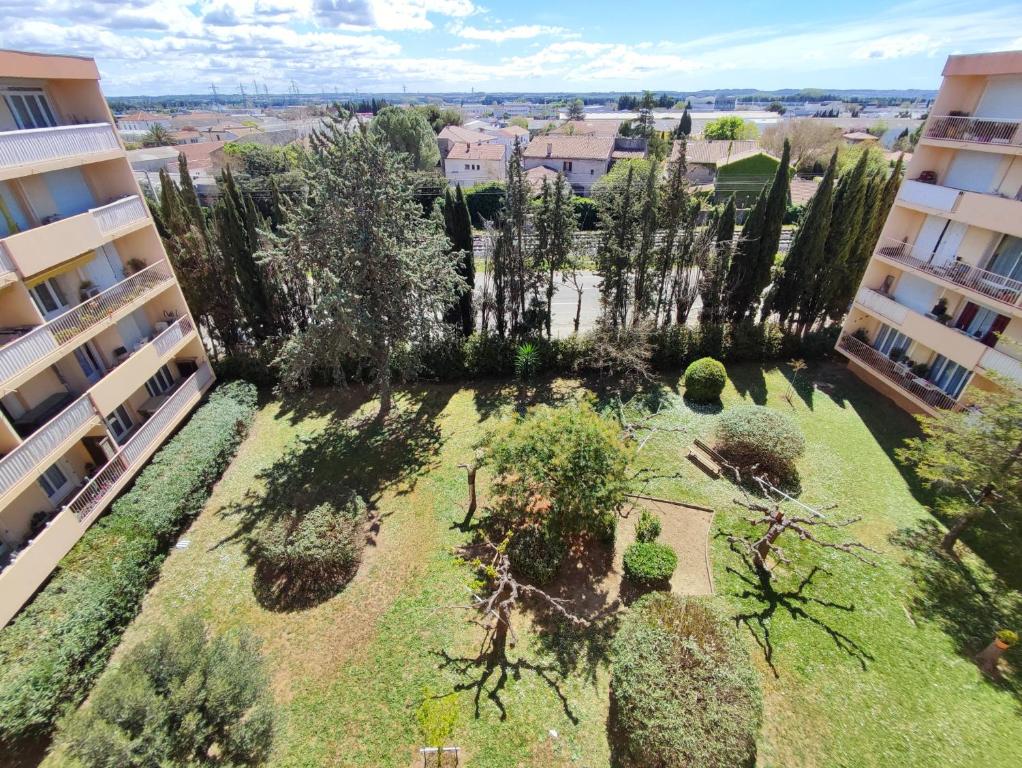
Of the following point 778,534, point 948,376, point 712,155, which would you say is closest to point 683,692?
point 778,534

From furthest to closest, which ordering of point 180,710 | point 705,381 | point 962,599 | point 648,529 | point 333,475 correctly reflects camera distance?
point 705,381 → point 333,475 → point 648,529 → point 962,599 → point 180,710

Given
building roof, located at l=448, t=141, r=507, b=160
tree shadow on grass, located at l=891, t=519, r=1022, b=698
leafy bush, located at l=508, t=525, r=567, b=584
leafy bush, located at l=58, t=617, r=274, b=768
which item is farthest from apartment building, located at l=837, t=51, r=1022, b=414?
building roof, located at l=448, t=141, r=507, b=160

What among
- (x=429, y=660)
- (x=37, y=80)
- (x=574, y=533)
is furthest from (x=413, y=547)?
(x=37, y=80)

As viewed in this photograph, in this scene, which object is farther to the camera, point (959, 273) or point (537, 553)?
point (959, 273)

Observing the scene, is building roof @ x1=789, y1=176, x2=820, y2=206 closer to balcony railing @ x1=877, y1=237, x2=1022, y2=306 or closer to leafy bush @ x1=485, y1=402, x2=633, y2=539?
balcony railing @ x1=877, y1=237, x2=1022, y2=306

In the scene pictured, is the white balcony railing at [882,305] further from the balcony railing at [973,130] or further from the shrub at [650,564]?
the shrub at [650,564]

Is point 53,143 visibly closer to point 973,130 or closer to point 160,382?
point 160,382
